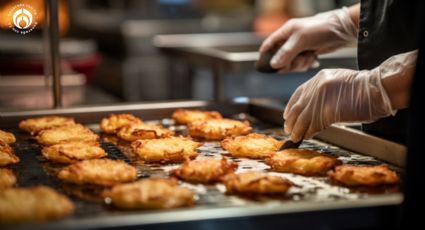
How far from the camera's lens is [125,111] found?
2.92 metres

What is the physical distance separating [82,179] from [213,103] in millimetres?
1299

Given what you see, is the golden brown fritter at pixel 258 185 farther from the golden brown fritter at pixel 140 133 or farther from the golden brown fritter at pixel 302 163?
the golden brown fritter at pixel 140 133

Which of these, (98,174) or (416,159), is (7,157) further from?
(416,159)

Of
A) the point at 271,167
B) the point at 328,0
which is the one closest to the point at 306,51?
the point at 271,167

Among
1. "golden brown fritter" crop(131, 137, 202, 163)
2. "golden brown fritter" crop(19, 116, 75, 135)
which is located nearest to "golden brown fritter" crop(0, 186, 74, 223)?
"golden brown fritter" crop(131, 137, 202, 163)

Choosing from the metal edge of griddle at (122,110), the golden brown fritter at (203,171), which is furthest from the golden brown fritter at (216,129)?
Result: the golden brown fritter at (203,171)

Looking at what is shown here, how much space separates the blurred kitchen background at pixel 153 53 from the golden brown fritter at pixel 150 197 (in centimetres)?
117

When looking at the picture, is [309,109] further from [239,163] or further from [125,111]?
[125,111]

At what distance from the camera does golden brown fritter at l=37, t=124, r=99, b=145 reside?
2422mm

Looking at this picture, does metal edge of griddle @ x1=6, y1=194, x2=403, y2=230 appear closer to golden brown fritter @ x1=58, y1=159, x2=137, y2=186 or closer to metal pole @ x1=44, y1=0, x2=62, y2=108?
golden brown fritter @ x1=58, y1=159, x2=137, y2=186

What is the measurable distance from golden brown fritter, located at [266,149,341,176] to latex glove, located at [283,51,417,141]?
0.40 ft

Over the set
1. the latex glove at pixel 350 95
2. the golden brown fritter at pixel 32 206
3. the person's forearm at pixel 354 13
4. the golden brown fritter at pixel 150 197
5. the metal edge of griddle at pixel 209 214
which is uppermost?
the person's forearm at pixel 354 13

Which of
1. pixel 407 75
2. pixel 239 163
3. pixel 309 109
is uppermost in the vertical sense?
pixel 407 75

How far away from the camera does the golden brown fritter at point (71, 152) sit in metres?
2.15
